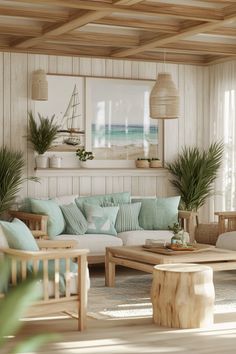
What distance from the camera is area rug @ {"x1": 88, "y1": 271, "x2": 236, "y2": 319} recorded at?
5.50m

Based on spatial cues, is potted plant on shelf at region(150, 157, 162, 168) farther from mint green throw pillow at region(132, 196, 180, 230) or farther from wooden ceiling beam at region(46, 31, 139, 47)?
wooden ceiling beam at region(46, 31, 139, 47)

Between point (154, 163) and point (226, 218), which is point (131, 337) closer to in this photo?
point (226, 218)

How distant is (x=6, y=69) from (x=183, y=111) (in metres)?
2.70

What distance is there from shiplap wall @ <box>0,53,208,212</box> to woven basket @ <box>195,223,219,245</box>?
3.35ft

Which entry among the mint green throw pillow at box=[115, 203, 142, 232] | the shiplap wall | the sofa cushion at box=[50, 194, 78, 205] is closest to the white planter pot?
the shiplap wall

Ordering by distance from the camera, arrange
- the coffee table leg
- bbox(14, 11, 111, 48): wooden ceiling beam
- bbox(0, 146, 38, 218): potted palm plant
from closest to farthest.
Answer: bbox(14, 11, 111, 48): wooden ceiling beam, the coffee table leg, bbox(0, 146, 38, 218): potted palm plant

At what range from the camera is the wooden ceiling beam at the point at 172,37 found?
659 cm

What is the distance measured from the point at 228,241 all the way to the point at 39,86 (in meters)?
3.04

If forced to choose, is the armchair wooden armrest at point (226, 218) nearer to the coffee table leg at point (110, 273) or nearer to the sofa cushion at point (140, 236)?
the sofa cushion at point (140, 236)

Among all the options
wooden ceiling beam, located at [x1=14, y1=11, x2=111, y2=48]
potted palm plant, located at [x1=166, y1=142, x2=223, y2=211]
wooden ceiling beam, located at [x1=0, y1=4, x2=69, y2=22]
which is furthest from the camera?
potted palm plant, located at [x1=166, y1=142, x2=223, y2=211]

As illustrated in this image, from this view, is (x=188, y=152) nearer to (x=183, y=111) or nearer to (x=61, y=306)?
(x=183, y=111)

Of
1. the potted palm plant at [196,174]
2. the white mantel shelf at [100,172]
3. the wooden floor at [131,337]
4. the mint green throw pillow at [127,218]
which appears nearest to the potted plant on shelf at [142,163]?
the white mantel shelf at [100,172]

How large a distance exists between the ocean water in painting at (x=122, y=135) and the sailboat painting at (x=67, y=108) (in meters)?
0.24

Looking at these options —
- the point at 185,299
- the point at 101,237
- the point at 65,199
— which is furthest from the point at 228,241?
the point at 185,299
